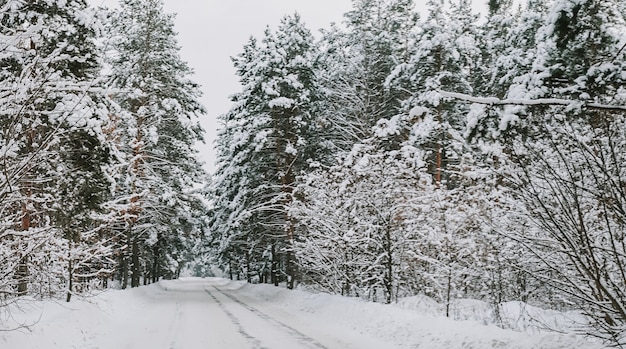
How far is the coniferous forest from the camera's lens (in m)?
5.12

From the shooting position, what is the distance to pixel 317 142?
23750mm

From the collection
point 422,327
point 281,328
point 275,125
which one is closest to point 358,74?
point 275,125

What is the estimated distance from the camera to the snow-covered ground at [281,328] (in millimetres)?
7553

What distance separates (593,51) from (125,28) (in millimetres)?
23448

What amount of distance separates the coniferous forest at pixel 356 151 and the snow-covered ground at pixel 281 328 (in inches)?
29.2

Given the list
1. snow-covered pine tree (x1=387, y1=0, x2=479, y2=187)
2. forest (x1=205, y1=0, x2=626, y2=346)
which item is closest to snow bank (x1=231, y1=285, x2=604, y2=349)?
forest (x1=205, y1=0, x2=626, y2=346)

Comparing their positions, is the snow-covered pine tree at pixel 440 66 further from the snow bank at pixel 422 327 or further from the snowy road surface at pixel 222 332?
the snowy road surface at pixel 222 332

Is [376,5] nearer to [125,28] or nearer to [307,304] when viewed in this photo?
[125,28]

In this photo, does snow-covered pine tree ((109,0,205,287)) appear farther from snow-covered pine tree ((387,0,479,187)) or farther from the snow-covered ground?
snow-covered pine tree ((387,0,479,187))

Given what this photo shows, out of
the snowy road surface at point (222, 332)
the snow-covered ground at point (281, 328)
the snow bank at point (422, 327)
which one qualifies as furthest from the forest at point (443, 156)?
the snowy road surface at point (222, 332)

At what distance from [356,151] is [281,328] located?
19.8ft

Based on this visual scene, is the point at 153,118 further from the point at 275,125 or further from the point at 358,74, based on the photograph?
the point at 358,74

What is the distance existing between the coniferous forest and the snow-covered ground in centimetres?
74

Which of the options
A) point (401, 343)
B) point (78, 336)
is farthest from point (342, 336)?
point (78, 336)
